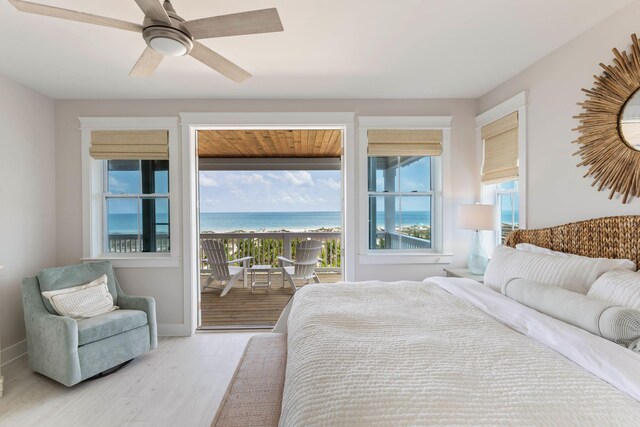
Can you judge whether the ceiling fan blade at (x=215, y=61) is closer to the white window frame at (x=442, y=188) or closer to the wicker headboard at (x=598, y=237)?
the white window frame at (x=442, y=188)

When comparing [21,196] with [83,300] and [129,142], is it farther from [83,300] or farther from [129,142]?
[83,300]

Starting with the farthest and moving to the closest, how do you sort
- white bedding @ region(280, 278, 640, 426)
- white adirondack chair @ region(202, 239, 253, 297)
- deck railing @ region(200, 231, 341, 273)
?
deck railing @ region(200, 231, 341, 273) → white adirondack chair @ region(202, 239, 253, 297) → white bedding @ region(280, 278, 640, 426)

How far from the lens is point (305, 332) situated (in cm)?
145

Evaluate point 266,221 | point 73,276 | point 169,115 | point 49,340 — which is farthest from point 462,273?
point 266,221

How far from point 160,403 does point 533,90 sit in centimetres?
373

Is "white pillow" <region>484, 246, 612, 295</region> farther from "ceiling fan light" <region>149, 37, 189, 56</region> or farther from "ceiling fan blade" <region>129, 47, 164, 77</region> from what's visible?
"ceiling fan blade" <region>129, 47, 164, 77</region>

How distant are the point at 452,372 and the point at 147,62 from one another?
86.1 inches

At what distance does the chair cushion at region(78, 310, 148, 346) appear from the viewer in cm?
239

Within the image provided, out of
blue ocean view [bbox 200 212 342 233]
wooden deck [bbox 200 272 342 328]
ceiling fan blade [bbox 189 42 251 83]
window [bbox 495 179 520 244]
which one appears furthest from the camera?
blue ocean view [bbox 200 212 342 233]

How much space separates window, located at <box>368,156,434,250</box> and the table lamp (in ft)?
1.84

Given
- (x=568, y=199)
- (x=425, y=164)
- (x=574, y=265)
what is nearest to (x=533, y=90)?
(x=568, y=199)

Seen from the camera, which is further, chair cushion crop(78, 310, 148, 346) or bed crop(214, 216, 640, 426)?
chair cushion crop(78, 310, 148, 346)

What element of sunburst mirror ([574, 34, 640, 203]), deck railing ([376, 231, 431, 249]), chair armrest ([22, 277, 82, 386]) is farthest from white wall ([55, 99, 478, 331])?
sunburst mirror ([574, 34, 640, 203])

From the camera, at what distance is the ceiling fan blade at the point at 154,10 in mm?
1289
